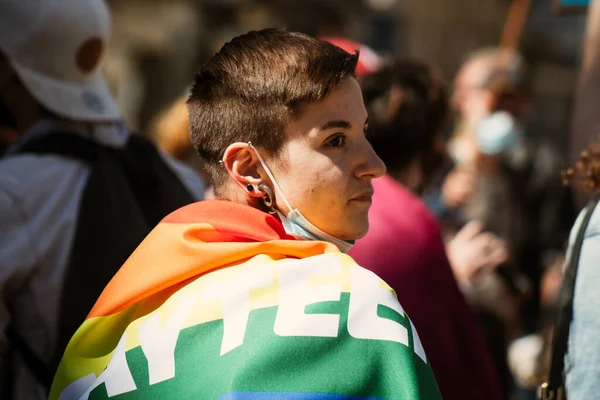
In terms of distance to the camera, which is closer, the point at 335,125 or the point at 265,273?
the point at 265,273

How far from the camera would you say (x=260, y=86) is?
2070 mm

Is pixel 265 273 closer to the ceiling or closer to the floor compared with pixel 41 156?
closer to the ceiling

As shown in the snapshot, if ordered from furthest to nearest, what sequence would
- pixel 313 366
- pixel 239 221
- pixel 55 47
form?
pixel 55 47
pixel 239 221
pixel 313 366

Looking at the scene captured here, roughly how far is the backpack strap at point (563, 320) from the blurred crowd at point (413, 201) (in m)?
0.39

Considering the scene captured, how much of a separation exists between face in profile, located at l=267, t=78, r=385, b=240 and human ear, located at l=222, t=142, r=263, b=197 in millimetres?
44

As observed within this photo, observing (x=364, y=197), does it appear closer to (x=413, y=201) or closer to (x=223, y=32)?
(x=413, y=201)

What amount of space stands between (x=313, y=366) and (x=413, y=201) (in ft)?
4.61

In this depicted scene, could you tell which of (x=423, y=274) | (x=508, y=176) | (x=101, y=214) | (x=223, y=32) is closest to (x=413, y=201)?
(x=423, y=274)

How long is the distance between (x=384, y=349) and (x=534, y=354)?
1.90 metres

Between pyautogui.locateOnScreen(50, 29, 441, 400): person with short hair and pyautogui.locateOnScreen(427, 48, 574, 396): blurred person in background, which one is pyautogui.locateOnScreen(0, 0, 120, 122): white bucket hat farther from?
pyautogui.locateOnScreen(427, 48, 574, 396): blurred person in background

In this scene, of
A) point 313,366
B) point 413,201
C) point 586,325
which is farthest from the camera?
point 413,201

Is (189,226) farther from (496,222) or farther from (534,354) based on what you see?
(496,222)

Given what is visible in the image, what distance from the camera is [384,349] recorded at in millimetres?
Result: 1828

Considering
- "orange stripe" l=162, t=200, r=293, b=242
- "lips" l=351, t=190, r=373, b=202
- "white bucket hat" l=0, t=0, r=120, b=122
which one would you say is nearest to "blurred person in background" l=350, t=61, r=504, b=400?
"lips" l=351, t=190, r=373, b=202
